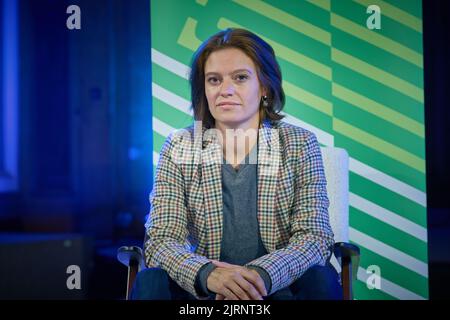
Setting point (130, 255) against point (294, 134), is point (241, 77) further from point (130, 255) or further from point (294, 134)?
point (130, 255)

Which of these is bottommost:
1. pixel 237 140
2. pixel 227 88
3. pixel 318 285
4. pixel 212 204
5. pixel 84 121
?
pixel 318 285

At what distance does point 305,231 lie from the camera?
1991mm

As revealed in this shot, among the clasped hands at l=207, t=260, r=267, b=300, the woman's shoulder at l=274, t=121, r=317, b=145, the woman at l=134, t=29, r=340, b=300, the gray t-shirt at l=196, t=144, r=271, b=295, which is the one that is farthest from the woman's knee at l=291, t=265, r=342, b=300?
the woman's shoulder at l=274, t=121, r=317, b=145

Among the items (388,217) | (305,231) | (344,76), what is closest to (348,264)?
(305,231)

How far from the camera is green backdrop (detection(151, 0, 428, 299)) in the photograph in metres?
2.82

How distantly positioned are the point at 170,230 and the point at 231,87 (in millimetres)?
643

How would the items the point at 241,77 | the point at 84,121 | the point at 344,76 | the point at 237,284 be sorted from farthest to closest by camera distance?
the point at 84,121 → the point at 344,76 → the point at 241,77 → the point at 237,284

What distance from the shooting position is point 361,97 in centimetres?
286

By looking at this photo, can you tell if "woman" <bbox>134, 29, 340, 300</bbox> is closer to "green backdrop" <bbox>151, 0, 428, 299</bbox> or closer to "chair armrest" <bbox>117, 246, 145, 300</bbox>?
"chair armrest" <bbox>117, 246, 145, 300</bbox>

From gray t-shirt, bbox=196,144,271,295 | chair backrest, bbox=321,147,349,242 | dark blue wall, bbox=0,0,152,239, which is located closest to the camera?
gray t-shirt, bbox=196,144,271,295

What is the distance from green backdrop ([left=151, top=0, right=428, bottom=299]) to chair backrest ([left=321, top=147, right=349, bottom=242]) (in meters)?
0.37
